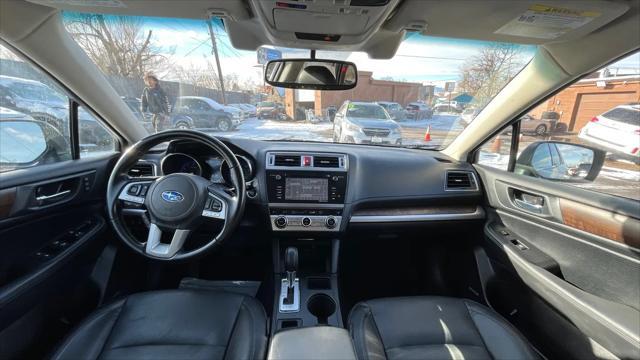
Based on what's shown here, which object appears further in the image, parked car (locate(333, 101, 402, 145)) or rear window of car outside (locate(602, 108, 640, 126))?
parked car (locate(333, 101, 402, 145))

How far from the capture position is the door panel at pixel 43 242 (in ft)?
4.91

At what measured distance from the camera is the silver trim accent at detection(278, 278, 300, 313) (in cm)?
208

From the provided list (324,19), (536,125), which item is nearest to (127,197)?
(324,19)

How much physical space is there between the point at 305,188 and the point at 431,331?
1.13 m

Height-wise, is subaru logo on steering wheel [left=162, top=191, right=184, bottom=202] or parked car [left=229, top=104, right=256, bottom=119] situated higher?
parked car [left=229, top=104, right=256, bottom=119]

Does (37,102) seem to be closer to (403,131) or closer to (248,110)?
(248,110)

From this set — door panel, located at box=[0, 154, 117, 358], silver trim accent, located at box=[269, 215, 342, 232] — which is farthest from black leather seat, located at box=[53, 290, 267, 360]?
Result: silver trim accent, located at box=[269, 215, 342, 232]

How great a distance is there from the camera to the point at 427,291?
8.61 ft

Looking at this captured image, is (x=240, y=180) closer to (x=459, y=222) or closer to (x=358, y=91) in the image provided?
(x=358, y=91)

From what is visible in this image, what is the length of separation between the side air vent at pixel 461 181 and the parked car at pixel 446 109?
48 centimetres

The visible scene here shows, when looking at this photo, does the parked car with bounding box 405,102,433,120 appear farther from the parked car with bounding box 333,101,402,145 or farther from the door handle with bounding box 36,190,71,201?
the door handle with bounding box 36,190,71,201

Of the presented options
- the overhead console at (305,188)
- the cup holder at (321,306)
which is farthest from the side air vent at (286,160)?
the cup holder at (321,306)

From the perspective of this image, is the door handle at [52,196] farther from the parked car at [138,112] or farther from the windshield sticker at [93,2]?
the windshield sticker at [93,2]

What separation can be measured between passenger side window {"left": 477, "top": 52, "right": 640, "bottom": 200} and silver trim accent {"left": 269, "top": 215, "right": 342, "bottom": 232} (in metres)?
1.41
